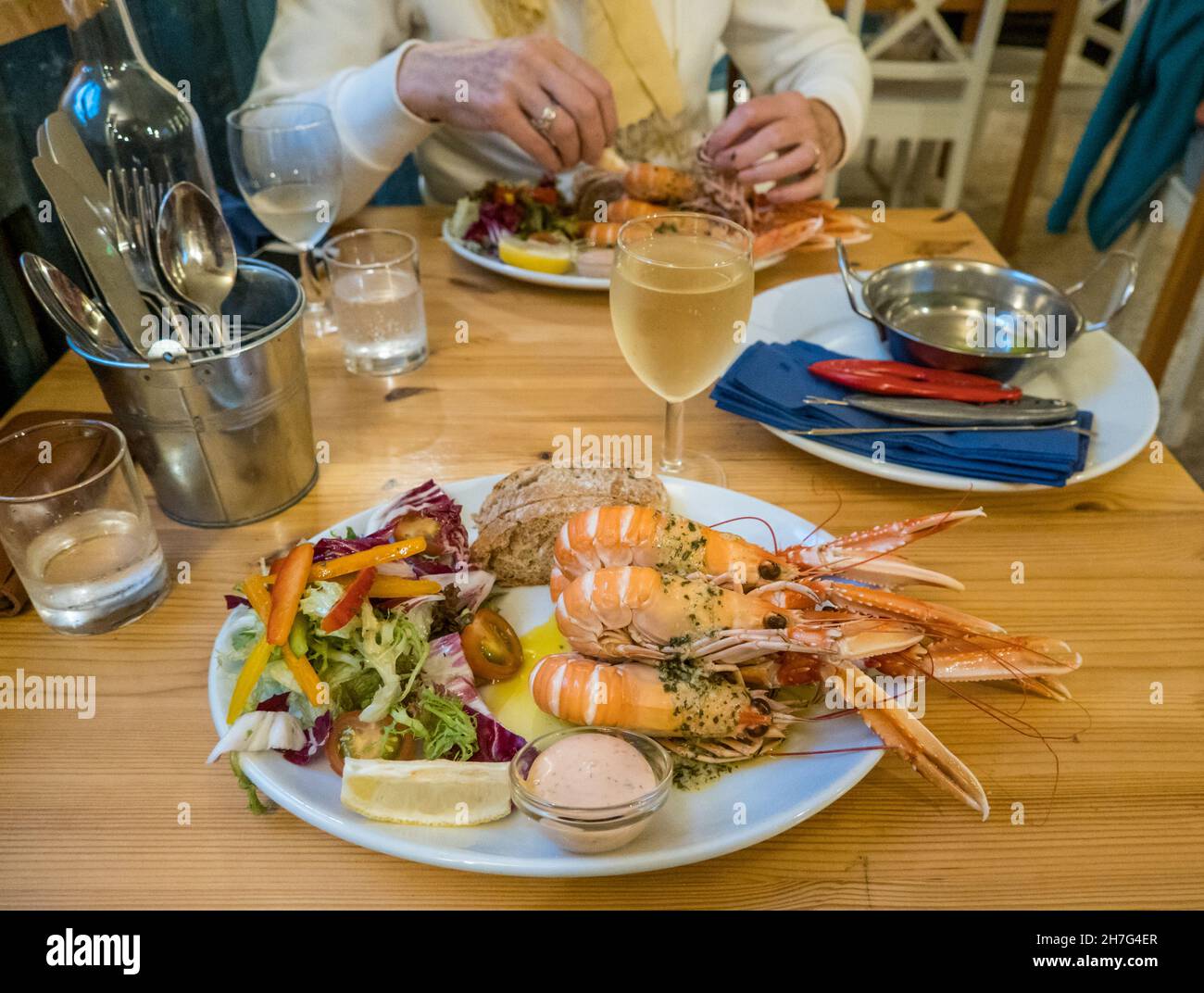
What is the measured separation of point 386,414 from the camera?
4.31 ft

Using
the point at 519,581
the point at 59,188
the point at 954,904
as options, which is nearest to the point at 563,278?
the point at 519,581

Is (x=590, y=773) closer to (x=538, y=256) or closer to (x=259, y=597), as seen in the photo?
(x=259, y=597)

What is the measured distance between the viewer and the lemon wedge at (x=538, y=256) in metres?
1.61

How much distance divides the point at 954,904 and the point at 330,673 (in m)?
0.57

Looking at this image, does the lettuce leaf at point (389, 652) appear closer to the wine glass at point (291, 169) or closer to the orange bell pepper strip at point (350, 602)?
the orange bell pepper strip at point (350, 602)

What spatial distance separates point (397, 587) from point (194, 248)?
507 mm

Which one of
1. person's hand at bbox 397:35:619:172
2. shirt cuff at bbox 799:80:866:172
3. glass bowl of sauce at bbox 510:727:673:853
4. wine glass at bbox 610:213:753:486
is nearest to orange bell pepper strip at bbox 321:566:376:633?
glass bowl of sauce at bbox 510:727:673:853

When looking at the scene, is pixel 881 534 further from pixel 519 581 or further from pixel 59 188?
pixel 59 188

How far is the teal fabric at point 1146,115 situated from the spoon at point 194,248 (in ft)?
9.42

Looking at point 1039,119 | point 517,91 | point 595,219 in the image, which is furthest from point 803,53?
point 1039,119

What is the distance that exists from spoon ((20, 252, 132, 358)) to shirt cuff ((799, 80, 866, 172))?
1.62m

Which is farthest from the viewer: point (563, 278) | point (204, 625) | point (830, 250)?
point (830, 250)

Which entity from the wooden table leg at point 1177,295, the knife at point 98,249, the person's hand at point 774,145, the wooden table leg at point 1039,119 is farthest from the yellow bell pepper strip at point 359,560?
the wooden table leg at point 1039,119

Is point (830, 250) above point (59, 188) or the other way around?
the other way around
